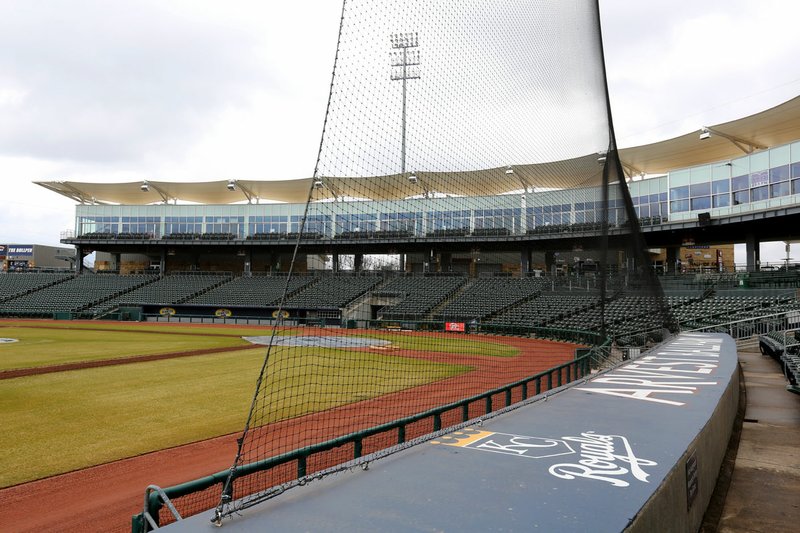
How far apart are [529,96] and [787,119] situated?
28.0m

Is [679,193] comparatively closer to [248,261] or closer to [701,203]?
[701,203]

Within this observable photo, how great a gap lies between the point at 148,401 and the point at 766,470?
12075mm

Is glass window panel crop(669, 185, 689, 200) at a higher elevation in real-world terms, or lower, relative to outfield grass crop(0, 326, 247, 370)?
higher

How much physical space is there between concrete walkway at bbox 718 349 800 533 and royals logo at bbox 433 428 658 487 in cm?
153

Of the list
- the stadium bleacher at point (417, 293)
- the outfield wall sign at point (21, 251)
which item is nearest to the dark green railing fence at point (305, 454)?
the stadium bleacher at point (417, 293)

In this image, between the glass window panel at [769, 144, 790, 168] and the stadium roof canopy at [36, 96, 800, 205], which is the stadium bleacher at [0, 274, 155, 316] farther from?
the glass window panel at [769, 144, 790, 168]

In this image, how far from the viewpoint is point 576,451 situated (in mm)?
5125

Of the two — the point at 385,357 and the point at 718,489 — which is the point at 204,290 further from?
the point at 718,489

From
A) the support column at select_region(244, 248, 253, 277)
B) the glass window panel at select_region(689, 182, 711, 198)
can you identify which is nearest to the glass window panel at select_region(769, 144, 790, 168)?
the glass window panel at select_region(689, 182, 711, 198)

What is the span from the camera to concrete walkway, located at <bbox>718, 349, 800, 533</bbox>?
17.6ft

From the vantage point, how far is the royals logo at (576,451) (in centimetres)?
439

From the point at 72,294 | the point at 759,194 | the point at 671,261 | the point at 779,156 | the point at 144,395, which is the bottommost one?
the point at 144,395

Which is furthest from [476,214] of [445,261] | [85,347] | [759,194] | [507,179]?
[85,347]

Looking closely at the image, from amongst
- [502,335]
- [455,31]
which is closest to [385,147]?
[455,31]
